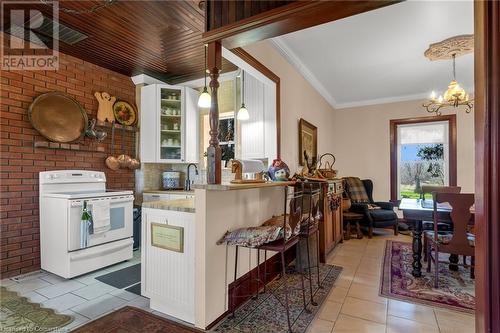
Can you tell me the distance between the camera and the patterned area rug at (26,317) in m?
1.90

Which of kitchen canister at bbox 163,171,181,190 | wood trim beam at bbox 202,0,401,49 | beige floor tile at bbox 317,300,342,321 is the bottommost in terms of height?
beige floor tile at bbox 317,300,342,321

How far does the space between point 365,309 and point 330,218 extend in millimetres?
1542

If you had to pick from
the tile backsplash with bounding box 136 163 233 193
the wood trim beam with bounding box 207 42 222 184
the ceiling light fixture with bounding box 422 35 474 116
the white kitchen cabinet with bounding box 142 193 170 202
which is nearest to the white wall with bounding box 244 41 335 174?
the wood trim beam with bounding box 207 42 222 184

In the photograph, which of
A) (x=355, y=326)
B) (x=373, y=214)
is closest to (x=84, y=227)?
(x=355, y=326)

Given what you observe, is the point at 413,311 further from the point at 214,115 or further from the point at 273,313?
the point at 214,115

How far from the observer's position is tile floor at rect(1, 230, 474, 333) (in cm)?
195

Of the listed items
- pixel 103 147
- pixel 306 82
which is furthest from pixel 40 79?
pixel 306 82

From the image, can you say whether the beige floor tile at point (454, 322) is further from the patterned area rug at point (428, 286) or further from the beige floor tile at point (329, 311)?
the beige floor tile at point (329, 311)

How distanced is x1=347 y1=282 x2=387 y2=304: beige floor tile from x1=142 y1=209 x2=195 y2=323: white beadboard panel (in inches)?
60.0

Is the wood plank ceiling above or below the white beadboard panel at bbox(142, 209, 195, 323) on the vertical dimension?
above

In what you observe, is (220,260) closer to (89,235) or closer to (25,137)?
(89,235)

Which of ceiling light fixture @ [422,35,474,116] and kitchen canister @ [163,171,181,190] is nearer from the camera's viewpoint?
ceiling light fixture @ [422,35,474,116]

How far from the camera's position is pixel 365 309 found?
2193 mm

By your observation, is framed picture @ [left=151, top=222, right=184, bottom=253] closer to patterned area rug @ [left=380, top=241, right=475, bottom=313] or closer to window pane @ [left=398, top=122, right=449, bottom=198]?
patterned area rug @ [left=380, top=241, right=475, bottom=313]
